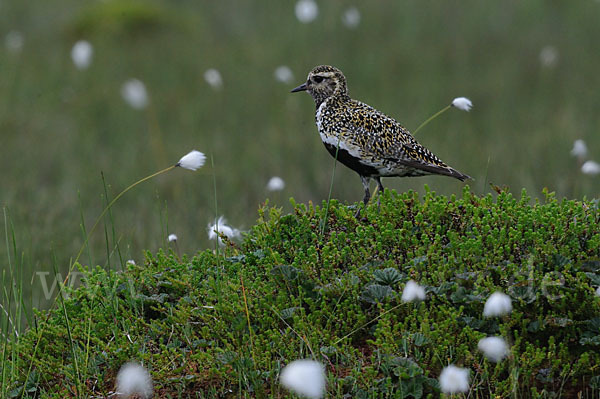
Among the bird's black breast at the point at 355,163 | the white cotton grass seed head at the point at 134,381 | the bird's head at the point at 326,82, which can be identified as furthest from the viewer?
the bird's head at the point at 326,82

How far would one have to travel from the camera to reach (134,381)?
3785mm

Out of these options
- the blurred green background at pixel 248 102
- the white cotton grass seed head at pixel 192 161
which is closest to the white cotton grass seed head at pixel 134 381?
the white cotton grass seed head at pixel 192 161

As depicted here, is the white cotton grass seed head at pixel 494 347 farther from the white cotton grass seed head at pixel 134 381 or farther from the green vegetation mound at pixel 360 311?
the white cotton grass seed head at pixel 134 381

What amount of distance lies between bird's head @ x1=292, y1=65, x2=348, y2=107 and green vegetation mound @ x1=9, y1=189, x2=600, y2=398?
0.91 m

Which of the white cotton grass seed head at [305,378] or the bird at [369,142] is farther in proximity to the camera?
the bird at [369,142]

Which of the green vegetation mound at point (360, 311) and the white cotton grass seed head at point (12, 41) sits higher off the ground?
the white cotton grass seed head at point (12, 41)

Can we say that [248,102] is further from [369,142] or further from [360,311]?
[360,311]

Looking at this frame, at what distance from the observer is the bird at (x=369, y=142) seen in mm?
4938

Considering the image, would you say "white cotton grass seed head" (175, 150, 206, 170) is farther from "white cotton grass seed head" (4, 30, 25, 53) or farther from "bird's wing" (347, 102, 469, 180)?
"white cotton grass seed head" (4, 30, 25, 53)

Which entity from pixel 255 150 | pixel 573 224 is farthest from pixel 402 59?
pixel 573 224

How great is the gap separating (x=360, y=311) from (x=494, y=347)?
2.81 ft

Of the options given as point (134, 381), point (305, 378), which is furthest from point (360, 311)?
point (134, 381)

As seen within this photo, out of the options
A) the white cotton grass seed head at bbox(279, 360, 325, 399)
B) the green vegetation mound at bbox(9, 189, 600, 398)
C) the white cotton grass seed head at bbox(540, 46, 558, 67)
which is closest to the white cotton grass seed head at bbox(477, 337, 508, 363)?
the green vegetation mound at bbox(9, 189, 600, 398)

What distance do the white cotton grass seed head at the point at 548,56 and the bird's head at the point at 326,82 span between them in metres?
7.63
